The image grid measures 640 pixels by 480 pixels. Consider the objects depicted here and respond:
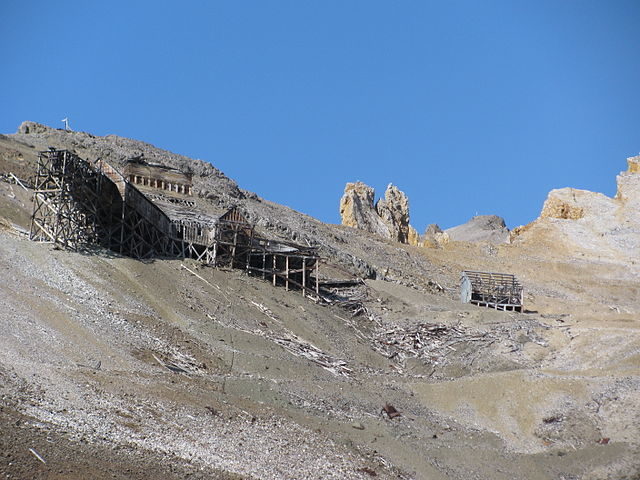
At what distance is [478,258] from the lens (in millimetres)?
86750

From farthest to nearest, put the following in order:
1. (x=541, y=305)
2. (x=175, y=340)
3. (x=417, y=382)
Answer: (x=541, y=305), (x=417, y=382), (x=175, y=340)

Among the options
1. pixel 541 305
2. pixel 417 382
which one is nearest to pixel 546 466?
pixel 417 382

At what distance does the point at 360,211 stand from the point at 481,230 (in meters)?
82.6

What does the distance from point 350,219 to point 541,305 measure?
36382 mm

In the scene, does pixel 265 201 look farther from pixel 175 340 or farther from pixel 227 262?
pixel 175 340

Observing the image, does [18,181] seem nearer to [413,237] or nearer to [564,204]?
[413,237]

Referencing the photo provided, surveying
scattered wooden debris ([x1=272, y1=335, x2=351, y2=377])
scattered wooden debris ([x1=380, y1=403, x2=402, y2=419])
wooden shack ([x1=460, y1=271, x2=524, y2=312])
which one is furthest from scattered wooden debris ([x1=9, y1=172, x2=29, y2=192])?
wooden shack ([x1=460, y1=271, x2=524, y2=312])

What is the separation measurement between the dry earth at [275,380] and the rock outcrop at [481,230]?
118 m

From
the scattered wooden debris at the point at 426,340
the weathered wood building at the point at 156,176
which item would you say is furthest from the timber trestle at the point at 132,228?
the weathered wood building at the point at 156,176

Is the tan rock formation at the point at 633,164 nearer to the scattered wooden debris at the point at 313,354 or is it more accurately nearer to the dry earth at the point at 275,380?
the dry earth at the point at 275,380

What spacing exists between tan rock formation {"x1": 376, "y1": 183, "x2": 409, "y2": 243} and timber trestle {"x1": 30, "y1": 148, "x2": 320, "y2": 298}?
51.0 meters

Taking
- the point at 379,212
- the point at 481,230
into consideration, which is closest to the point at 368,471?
the point at 379,212

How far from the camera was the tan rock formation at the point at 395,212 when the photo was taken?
10481 cm

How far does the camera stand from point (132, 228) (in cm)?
4412
